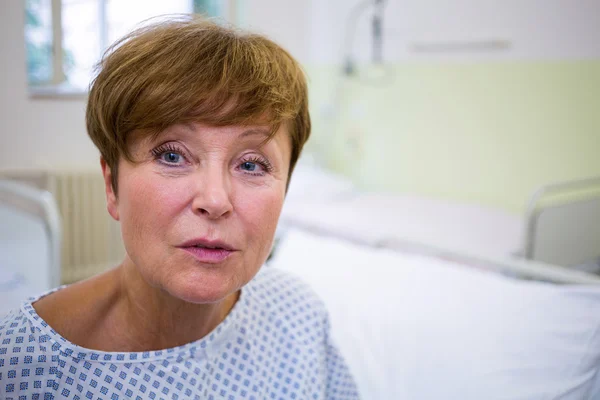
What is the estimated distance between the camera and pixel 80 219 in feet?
10.7

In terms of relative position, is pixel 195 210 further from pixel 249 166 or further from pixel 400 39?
pixel 400 39

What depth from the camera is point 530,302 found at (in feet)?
3.84

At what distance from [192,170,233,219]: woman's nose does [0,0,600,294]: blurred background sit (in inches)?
74.7

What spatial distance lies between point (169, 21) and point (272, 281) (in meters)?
0.56

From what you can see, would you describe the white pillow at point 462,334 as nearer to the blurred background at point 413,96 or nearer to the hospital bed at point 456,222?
the hospital bed at point 456,222

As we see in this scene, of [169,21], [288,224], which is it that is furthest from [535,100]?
[169,21]

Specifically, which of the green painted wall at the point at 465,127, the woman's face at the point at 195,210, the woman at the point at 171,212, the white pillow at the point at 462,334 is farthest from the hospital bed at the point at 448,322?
the green painted wall at the point at 465,127

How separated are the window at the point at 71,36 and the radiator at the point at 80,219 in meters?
0.51

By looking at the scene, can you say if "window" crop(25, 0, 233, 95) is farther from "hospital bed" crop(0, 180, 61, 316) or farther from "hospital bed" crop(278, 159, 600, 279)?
"hospital bed" crop(278, 159, 600, 279)

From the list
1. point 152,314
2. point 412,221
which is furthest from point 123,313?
point 412,221

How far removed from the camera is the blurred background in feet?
8.58

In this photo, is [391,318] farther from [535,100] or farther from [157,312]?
[535,100]

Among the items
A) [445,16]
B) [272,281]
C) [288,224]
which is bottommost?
[288,224]

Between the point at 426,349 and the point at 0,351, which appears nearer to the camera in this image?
the point at 0,351
